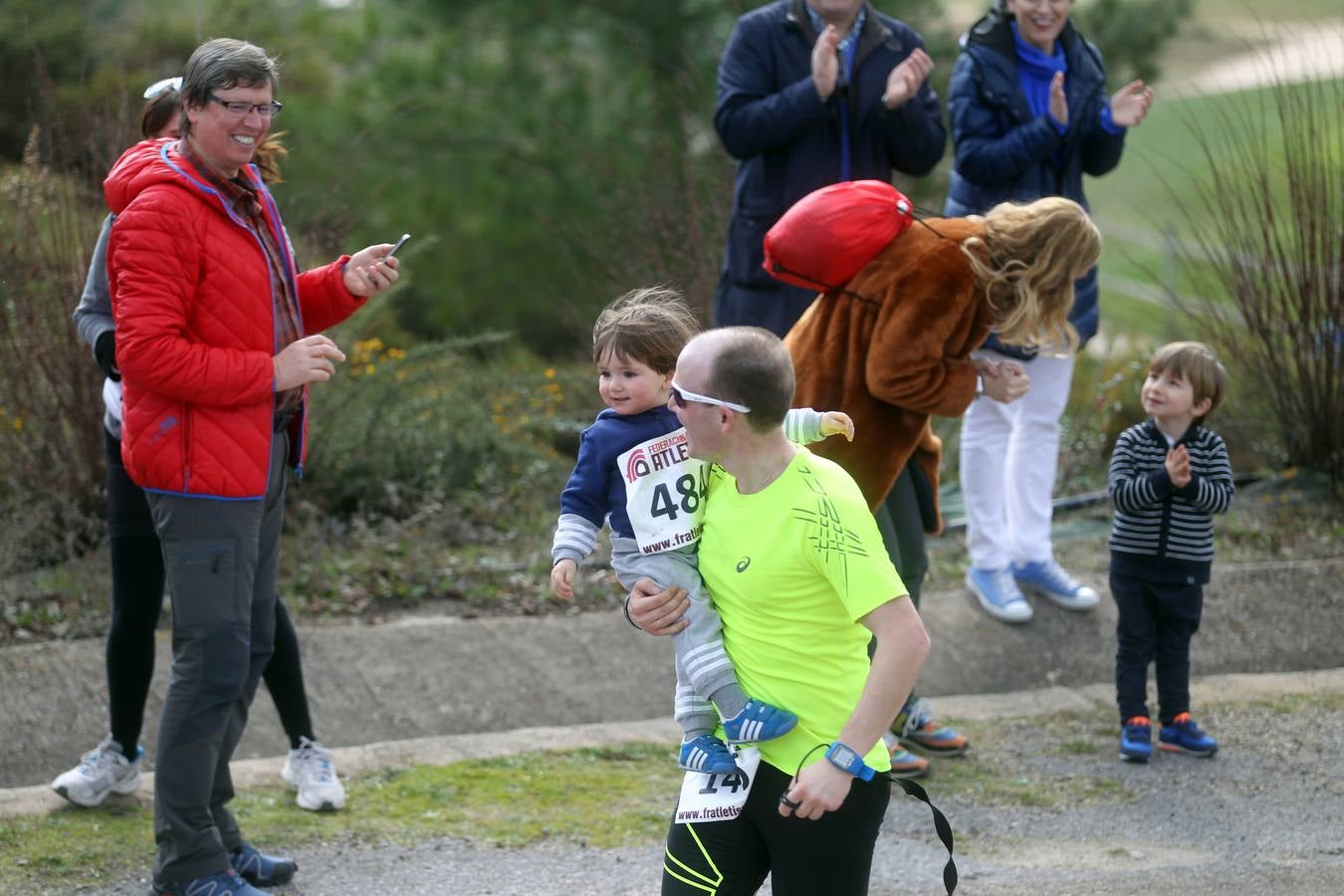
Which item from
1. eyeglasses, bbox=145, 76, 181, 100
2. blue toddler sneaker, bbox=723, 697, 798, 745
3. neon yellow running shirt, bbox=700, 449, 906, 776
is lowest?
blue toddler sneaker, bbox=723, 697, 798, 745

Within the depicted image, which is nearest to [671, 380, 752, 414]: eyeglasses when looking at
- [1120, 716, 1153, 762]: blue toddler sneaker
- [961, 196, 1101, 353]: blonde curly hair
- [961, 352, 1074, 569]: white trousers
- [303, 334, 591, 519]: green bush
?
[961, 196, 1101, 353]: blonde curly hair

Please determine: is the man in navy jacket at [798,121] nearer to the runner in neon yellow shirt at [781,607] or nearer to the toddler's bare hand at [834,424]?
the toddler's bare hand at [834,424]

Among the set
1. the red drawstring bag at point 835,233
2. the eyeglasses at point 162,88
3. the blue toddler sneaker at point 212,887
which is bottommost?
the blue toddler sneaker at point 212,887

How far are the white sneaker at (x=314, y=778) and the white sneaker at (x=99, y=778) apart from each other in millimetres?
427

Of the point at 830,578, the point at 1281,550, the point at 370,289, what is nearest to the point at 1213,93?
the point at 1281,550

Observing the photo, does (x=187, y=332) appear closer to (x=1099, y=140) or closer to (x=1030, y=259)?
(x=1030, y=259)

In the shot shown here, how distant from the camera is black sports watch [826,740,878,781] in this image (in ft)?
8.60

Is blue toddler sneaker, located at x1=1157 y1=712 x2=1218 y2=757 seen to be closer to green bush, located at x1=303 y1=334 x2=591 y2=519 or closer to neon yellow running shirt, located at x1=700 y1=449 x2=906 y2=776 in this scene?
neon yellow running shirt, located at x1=700 y1=449 x2=906 y2=776

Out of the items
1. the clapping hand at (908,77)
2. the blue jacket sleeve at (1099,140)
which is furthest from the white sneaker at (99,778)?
the blue jacket sleeve at (1099,140)

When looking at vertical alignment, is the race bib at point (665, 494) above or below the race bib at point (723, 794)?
above

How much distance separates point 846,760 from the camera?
262 centimetres

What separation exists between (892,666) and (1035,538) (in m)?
3.44

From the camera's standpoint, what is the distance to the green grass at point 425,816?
4.07 meters

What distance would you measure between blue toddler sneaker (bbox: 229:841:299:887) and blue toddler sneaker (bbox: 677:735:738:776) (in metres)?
1.51
